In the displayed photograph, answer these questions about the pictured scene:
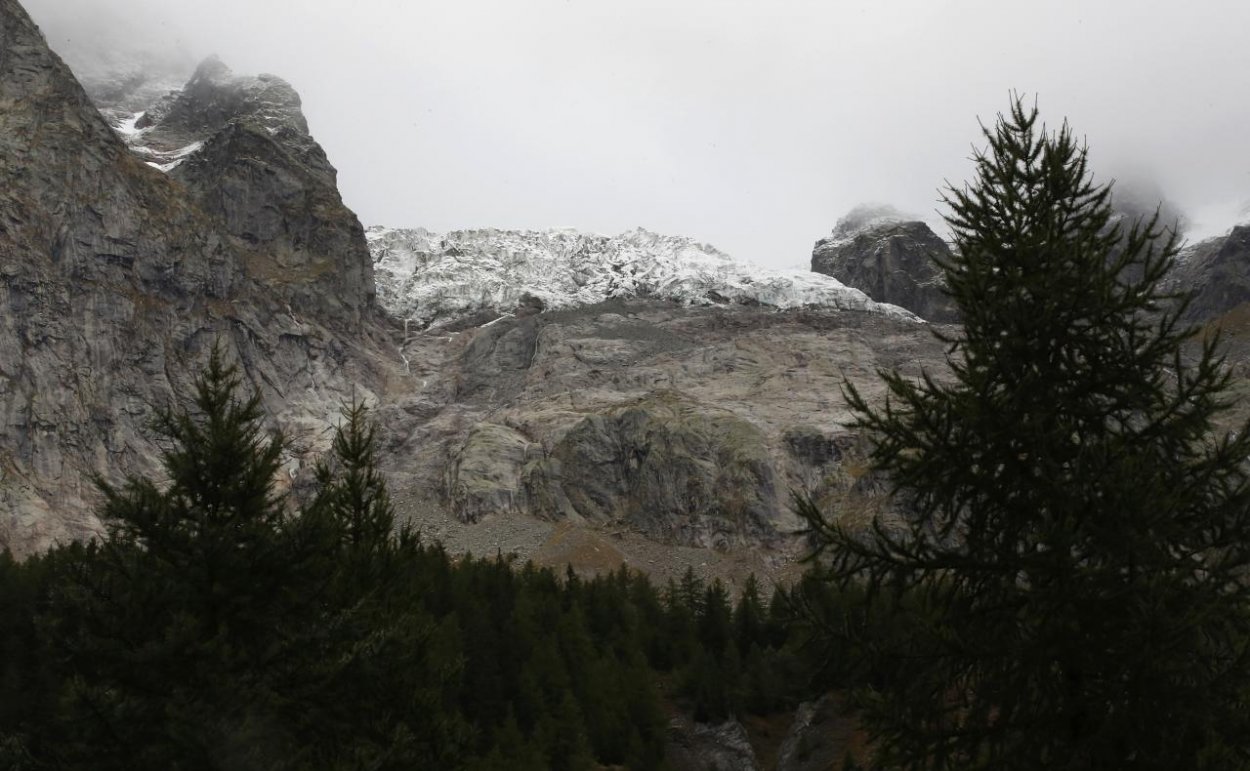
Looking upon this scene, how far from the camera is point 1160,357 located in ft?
29.5

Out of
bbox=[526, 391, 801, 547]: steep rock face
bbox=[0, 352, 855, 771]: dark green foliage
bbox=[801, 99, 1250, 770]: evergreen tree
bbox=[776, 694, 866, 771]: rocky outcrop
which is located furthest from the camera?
bbox=[526, 391, 801, 547]: steep rock face

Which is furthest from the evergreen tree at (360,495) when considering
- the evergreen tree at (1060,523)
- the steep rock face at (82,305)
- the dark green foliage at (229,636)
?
the steep rock face at (82,305)

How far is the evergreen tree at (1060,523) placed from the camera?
7.74m

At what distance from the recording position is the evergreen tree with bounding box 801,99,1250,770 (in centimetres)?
774

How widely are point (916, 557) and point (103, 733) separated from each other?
32.7ft

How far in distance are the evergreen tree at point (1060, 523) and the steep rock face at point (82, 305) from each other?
150133mm

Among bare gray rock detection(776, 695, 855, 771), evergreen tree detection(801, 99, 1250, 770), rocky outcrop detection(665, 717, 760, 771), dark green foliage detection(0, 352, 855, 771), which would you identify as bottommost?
rocky outcrop detection(665, 717, 760, 771)

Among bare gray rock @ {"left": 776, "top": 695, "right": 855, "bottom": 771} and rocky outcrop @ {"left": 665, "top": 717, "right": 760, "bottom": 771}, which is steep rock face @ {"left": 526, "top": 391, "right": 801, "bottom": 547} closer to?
rocky outcrop @ {"left": 665, "top": 717, "right": 760, "bottom": 771}

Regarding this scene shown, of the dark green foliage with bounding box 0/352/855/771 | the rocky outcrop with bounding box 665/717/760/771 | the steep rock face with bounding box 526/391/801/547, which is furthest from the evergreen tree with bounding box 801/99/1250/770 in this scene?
the steep rock face with bounding box 526/391/801/547

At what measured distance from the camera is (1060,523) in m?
8.06

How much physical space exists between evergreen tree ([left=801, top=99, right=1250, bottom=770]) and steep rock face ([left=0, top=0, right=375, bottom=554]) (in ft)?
493

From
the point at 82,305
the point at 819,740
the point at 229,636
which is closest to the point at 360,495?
the point at 229,636

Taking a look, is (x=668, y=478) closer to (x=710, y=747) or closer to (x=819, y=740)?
(x=710, y=747)

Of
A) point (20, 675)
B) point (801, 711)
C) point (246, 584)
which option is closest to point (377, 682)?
point (246, 584)
